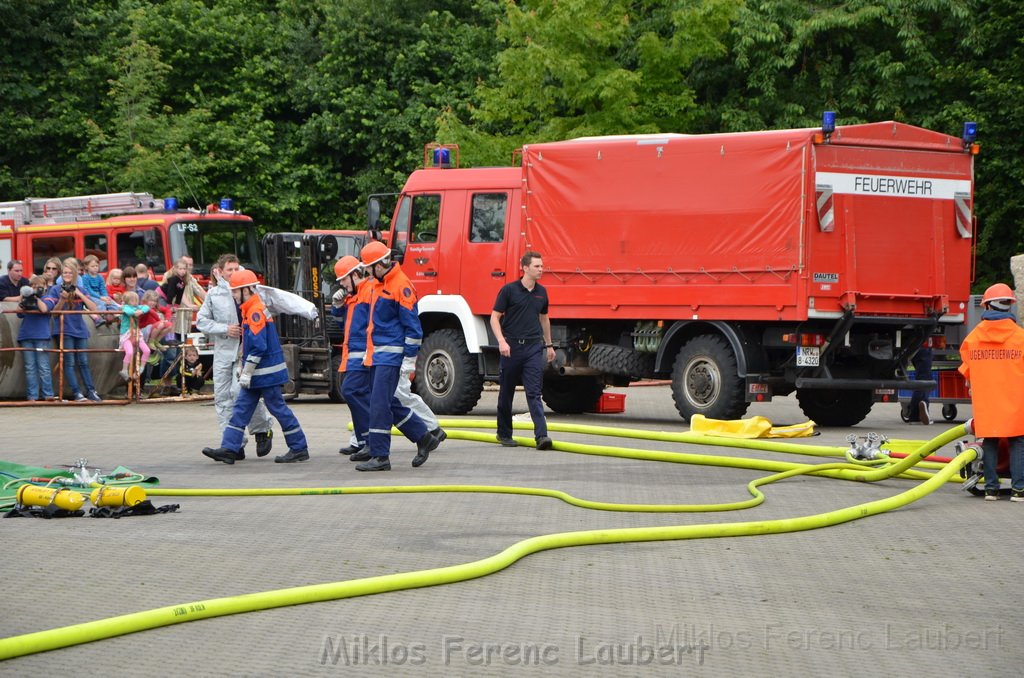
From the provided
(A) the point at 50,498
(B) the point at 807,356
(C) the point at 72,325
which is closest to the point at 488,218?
(B) the point at 807,356

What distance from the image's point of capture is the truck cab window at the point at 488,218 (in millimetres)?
19172

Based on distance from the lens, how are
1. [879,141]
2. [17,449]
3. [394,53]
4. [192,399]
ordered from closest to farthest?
1. [17,449]
2. [879,141]
3. [192,399]
4. [394,53]

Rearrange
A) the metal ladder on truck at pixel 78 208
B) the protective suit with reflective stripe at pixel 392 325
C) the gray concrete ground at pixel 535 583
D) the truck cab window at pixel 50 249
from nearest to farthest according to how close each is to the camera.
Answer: the gray concrete ground at pixel 535 583
the protective suit with reflective stripe at pixel 392 325
the metal ladder on truck at pixel 78 208
the truck cab window at pixel 50 249

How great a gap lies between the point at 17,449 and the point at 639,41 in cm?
1680

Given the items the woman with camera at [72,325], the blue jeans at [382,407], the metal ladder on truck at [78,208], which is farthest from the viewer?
the metal ladder on truck at [78,208]

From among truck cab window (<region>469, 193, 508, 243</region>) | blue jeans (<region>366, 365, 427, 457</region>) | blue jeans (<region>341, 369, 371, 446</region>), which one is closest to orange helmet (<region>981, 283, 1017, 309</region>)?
blue jeans (<region>366, 365, 427, 457</region>)

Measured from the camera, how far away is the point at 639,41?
2809 centimetres

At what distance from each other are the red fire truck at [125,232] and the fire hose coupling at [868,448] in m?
16.7

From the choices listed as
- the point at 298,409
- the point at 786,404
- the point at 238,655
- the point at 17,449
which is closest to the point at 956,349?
the point at 786,404

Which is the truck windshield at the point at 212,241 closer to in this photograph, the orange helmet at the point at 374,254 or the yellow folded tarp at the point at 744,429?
the yellow folded tarp at the point at 744,429

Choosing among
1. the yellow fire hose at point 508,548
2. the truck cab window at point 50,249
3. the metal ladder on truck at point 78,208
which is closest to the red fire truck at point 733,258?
the yellow fire hose at point 508,548

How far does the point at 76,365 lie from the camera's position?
21.2 meters

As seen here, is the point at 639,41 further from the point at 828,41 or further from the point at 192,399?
the point at 192,399

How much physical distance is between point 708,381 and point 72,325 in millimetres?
8943
